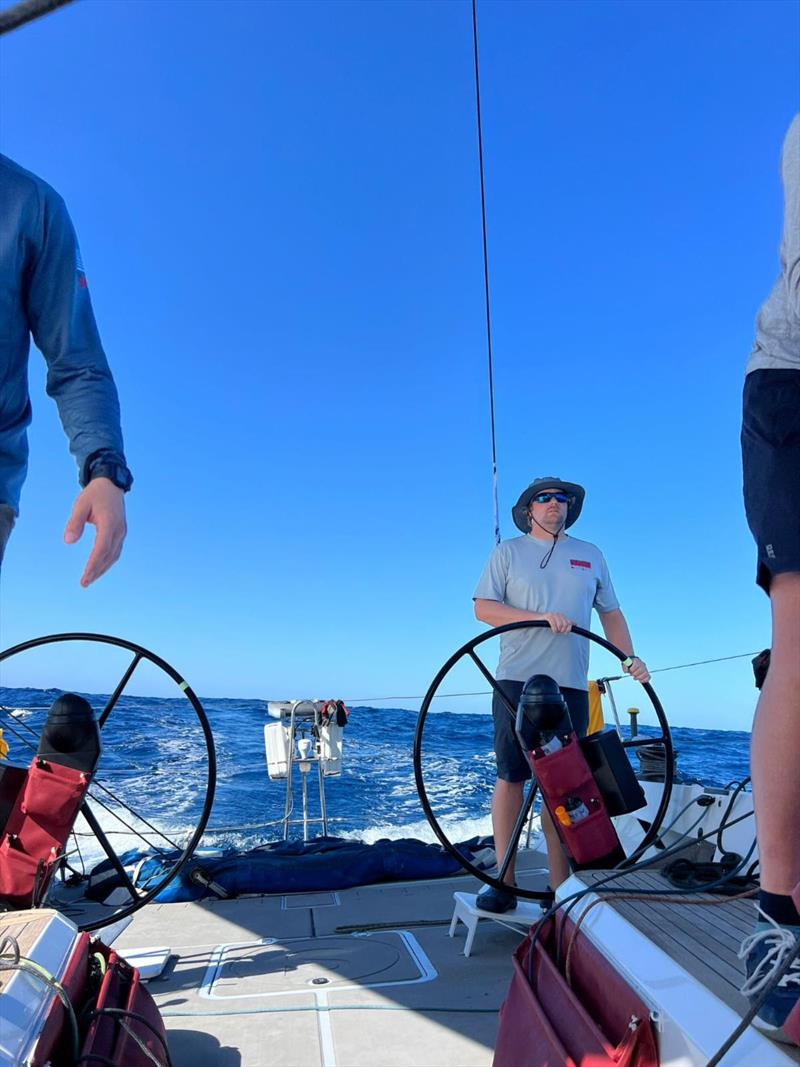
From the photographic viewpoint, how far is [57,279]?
3.64 ft

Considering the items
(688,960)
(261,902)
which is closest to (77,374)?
(688,960)

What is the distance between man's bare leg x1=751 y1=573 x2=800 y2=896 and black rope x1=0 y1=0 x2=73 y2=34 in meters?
1.05

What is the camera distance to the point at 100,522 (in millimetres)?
957

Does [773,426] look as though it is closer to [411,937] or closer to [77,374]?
[77,374]

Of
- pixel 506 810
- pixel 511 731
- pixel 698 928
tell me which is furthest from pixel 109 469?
pixel 506 810

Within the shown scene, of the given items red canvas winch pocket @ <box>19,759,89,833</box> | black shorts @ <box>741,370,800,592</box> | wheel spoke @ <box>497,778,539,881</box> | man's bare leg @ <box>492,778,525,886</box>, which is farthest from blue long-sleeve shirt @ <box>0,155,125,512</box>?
man's bare leg @ <box>492,778,525,886</box>

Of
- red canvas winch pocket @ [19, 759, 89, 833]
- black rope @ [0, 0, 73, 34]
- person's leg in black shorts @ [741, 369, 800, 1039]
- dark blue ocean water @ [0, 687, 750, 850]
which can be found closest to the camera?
black rope @ [0, 0, 73, 34]

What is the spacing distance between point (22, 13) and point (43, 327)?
406 millimetres

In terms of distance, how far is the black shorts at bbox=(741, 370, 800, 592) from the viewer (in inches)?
38.6

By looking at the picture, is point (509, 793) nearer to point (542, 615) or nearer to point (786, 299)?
point (542, 615)

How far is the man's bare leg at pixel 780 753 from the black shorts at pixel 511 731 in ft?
3.77

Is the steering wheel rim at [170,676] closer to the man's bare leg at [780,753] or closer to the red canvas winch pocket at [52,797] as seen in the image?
Result: the red canvas winch pocket at [52,797]

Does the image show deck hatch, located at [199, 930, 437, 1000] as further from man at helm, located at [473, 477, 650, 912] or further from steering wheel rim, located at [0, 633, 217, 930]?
steering wheel rim, located at [0, 633, 217, 930]

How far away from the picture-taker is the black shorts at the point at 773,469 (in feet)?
3.22
